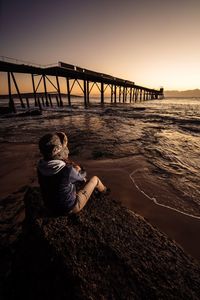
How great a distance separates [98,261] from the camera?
165cm

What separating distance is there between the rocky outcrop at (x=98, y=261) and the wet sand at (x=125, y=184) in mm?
749

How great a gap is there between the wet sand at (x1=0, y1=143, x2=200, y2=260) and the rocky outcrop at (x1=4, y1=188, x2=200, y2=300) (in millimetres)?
749

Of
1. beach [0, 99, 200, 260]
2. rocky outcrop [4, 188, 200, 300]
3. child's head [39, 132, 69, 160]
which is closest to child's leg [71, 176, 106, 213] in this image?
rocky outcrop [4, 188, 200, 300]

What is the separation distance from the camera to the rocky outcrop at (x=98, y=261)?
4.65 feet

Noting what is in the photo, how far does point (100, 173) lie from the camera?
458 centimetres

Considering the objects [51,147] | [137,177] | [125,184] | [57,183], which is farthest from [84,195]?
[137,177]

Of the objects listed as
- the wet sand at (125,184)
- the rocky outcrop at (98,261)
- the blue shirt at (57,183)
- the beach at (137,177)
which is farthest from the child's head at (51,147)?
the wet sand at (125,184)

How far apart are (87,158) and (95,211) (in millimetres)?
3361

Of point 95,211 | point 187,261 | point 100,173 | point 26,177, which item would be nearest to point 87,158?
point 100,173

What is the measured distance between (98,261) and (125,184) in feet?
8.13

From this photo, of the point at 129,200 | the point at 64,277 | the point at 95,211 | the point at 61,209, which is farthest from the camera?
Answer: the point at 129,200

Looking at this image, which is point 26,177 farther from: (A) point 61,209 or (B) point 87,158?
(A) point 61,209

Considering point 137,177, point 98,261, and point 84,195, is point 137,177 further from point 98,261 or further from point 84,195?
point 98,261

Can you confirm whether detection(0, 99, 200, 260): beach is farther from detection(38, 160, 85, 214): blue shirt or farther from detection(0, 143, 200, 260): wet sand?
detection(38, 160, 85, 214): blue shirt
